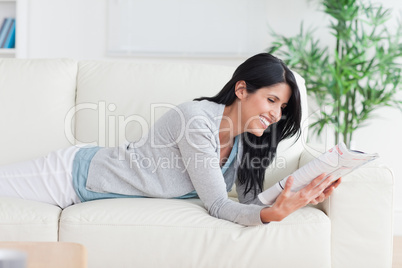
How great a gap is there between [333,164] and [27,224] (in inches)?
37.8

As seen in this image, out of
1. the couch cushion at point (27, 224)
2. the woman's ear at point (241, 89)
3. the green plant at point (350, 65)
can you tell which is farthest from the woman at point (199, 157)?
the green plant at point (350, 65)

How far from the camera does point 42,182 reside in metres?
2.04

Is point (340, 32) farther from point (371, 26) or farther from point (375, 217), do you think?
point (375, 217)

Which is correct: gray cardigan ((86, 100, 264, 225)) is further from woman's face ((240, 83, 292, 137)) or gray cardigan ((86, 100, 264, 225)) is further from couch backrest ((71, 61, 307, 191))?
couch backrest ((71, 61, 307, 191))

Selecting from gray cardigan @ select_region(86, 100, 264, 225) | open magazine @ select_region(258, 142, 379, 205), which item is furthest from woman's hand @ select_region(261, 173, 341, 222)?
gray cardigan @ select_region(86, 100, 264, 225)

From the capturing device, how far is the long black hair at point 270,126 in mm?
1918

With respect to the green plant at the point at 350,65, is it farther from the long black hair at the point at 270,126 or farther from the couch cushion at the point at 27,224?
the couch cushion at the point at 27,224

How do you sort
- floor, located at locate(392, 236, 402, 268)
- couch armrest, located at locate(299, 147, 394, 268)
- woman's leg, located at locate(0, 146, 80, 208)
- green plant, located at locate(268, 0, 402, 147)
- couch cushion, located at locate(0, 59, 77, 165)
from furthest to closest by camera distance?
green plant, located at locate(268, 0, 402, 147) < floor, located at locate(392, 236, 402, 268) < couch cushion, located at locate(0, 59, 77, 165) < woman's leg, located at locate(0, 146, 80, 208) < couch armrest, located at locate(299, 147, 394, 268)

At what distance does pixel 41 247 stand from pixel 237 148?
1.03 m

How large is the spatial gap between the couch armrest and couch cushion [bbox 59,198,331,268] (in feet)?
0.45

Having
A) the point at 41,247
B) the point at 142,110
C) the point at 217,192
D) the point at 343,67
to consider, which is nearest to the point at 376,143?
the point at 343,67

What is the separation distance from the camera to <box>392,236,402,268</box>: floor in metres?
2.60

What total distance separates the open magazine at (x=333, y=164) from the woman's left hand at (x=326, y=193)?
2.9 inches

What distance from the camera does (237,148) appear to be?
2.07m
